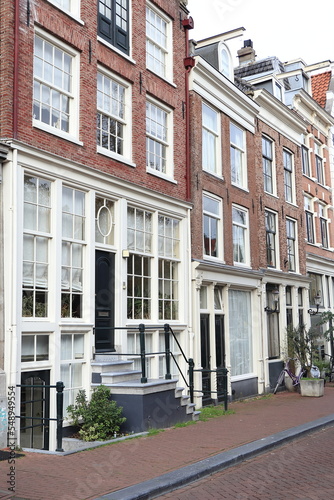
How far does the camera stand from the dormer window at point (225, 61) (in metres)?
17.7

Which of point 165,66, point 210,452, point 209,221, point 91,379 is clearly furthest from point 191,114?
point 210,452

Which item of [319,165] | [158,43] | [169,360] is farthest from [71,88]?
[319,165]

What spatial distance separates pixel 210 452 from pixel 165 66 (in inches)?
397

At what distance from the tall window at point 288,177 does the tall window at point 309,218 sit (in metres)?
2.54

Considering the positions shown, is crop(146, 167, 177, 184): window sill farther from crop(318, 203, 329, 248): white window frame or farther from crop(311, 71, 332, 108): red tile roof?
crop(311, 71, 332, 108): red tile roof

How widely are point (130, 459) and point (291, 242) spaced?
14873 millimetres

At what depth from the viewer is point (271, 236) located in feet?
66.3

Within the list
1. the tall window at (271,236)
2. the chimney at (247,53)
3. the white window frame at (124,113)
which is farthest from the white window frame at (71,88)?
the chimney at (247,53)

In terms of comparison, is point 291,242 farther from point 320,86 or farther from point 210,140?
point 320,86

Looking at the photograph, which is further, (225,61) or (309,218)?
(309,218)

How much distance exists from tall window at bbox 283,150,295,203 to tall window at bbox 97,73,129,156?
1018 centimetres

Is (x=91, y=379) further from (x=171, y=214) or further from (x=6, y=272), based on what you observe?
(x=171, y=214)

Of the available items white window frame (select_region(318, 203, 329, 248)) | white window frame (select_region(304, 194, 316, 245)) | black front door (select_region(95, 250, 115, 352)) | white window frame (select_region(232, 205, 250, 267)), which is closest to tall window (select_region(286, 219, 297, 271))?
white window frame (select_region(304, 194, 316, 245))

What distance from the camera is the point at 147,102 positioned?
46.1ft
